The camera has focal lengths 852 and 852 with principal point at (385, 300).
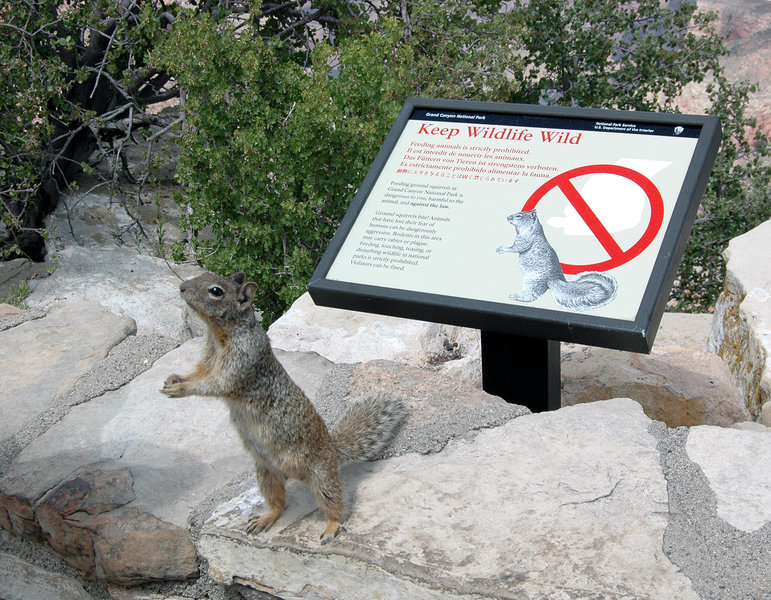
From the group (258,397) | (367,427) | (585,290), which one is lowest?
(367,427)

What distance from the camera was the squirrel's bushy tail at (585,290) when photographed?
272 centimetres

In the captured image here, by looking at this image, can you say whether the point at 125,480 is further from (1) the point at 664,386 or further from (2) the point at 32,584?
(1) the point at 664,386

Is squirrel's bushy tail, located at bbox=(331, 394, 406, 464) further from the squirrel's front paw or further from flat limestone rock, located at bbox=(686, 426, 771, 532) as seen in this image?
flat limestone rock, located at bbox=(686, 426, 771, 532)

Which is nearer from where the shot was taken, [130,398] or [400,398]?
[400,398]

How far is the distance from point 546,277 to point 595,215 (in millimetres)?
293

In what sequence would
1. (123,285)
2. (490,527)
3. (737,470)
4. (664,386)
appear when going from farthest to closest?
(123,285) < (664,386) < (737,470) < (490,527)

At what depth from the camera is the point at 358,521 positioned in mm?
2445

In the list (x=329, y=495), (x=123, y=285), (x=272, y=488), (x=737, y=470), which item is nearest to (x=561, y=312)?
(x=737, y=470)

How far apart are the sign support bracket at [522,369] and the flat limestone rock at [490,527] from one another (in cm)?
38

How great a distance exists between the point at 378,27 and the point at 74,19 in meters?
2.09

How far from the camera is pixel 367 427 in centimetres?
273

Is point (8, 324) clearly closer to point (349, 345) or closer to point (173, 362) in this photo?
point (173, 362)

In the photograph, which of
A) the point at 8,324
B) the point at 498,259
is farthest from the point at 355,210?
the point at 8,324

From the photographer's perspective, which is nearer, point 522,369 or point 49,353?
point 522,369
